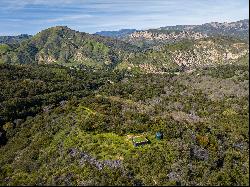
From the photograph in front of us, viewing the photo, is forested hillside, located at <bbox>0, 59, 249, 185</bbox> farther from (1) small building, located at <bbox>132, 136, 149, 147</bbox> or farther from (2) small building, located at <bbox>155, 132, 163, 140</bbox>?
(1) small building, located at <bbox>132, 136, 149, 147</bbox>

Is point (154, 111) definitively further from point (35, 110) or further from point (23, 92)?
point (23, 92)

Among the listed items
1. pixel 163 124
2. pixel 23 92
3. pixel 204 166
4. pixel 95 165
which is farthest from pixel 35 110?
pixel 204 166

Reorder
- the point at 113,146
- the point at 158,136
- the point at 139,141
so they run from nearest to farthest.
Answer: the point at 113,146 → the point at 139,141 → the point at 158,136

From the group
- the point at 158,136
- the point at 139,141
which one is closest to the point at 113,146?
the point at 139,141

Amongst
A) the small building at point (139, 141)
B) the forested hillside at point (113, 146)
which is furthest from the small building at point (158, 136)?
the small building at point (139, 141)

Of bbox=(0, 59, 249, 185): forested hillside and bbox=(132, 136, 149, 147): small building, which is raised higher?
bbox=(132, 136, 149, 147): small building

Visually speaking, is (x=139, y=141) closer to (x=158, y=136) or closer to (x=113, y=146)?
(x=113, y=146)

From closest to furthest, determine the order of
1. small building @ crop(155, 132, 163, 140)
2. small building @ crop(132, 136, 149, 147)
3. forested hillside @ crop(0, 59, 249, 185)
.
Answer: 1. forested hillside @ crop(0, 59, 249, 185)
2. small building @ crop(132, 136, 149, 147)
3. small building @ crop(155, 132, 163, 140)

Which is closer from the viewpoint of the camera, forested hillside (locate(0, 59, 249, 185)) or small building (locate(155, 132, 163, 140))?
forested hillside (locate(0, 59, 249, 185))

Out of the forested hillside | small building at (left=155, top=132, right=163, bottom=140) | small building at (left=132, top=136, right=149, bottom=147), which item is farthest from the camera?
small building at (left=155, top=132, right=163, bottom=140)

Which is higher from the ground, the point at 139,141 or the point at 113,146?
the point at 139,141

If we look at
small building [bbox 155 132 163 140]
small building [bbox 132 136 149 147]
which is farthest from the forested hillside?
small building [bbox 132 136 149 147]
